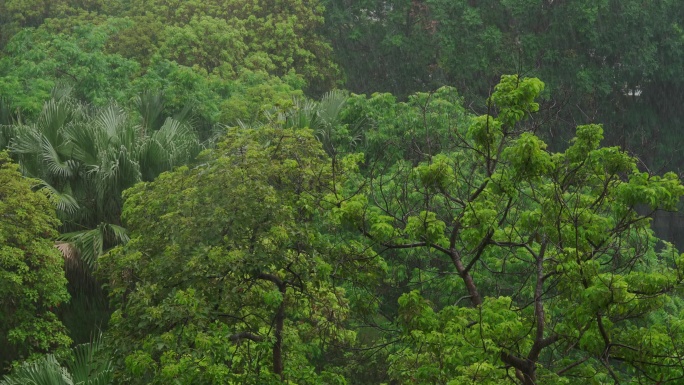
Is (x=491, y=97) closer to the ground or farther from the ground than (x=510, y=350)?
farther from the ground

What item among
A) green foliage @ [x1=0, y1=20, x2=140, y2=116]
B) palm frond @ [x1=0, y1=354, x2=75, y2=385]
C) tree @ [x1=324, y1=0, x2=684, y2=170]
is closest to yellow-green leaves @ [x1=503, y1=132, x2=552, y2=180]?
palm frond @ [x1=0, y1=354, x2=75, y2=385]

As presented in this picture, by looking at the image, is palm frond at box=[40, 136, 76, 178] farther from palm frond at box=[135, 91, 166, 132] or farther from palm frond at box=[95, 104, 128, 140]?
palm frond at box=[135, 91, 166, 132]

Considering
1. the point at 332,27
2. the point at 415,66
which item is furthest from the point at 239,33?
the point at 415,66

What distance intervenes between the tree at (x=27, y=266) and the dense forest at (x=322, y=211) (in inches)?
1.8

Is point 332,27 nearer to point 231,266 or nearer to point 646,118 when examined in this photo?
point 646,118

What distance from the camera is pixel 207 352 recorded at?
982 centimetres

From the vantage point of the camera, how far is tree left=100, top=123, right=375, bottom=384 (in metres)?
9.86

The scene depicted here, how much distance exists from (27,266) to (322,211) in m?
5.00

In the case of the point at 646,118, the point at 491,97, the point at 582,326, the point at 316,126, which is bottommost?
the point at 646,118

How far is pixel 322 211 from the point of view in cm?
1111

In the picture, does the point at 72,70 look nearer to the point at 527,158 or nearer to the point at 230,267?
the point at 230,267

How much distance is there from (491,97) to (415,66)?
2305 centimetres

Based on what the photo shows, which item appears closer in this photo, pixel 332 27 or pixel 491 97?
pixel 491 97

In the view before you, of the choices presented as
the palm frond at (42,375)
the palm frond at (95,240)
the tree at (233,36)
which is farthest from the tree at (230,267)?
the tree at (233,36)
